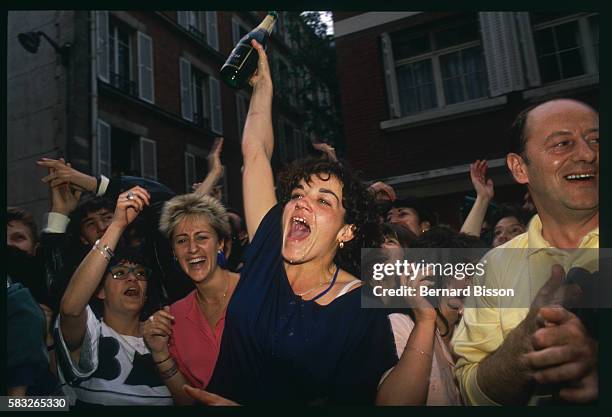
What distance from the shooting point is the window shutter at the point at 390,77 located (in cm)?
295

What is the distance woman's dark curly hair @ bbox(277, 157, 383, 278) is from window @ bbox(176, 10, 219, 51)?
94 centimetres

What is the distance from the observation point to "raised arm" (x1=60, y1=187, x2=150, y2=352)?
1989mm

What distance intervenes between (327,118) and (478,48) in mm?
1186

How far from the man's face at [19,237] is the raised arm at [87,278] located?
0.46 meters

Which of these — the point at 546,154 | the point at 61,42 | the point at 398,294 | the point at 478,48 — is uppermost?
the point at 61,42

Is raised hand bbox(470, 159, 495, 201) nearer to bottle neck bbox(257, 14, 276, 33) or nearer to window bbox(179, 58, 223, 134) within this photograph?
bottle neck bbox(257, 14, 276, 33)

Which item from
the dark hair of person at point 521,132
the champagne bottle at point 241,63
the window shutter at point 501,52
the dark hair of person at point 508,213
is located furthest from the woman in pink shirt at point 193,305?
the window shutter at point 501,52

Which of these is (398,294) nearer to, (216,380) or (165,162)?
(216,380)

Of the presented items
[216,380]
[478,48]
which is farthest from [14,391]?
[478,48]

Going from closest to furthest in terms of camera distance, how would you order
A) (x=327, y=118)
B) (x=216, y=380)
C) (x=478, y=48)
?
1. (x=216, y=380)
2. (x=327, y=118)
3. (x=478, y=48)

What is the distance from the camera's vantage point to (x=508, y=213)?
2137mm

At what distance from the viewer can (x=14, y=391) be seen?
2.20m

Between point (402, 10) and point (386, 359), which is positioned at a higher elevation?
point (402, 10)

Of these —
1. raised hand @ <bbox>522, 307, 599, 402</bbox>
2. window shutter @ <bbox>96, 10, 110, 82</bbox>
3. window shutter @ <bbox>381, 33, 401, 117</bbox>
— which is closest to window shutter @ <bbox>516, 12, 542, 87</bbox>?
window shutter @ <bbox>381, 33, 401, 117</bbox>
